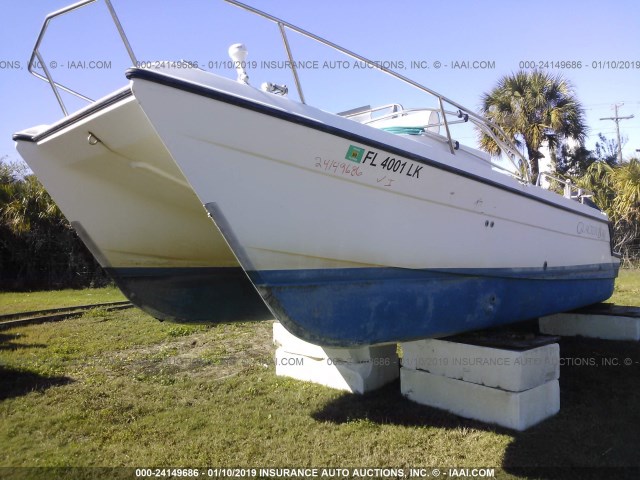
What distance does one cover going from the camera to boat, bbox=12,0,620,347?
3055mm

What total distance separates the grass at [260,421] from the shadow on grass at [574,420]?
13 millimetres

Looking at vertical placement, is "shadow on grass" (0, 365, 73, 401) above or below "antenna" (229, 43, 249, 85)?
below

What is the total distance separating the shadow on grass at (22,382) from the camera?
506cm

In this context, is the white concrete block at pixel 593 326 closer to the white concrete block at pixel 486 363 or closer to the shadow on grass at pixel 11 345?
the white concrete block at pixel 486 363

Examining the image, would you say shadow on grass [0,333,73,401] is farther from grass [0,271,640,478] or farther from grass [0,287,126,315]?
grass [0,287,126,315]

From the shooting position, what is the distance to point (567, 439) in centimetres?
381

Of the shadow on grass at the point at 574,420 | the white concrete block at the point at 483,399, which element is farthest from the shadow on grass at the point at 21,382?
the white concrete block at the point at 483,399

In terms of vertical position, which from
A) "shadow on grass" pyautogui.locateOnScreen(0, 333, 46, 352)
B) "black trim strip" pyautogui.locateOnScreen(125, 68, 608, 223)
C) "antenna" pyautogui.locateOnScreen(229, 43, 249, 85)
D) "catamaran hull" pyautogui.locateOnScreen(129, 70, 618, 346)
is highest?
"antenna" pyautogui.locateOnScreen(229, 43, 249, 85)

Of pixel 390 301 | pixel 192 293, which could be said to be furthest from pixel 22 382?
pixel 390 301

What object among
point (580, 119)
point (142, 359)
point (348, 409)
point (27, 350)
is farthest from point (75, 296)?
point (580, 119)

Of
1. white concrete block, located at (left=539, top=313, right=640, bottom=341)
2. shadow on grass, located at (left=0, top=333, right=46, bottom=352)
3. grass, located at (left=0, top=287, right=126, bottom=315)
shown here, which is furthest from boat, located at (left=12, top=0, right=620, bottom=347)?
grass, located at (left=0, top=287, right=126, bottom=315)

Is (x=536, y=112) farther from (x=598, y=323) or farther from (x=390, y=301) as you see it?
(x=390, y=301)

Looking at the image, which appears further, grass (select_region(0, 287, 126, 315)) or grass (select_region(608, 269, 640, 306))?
grass (select_region(0, 287, 126, 315))

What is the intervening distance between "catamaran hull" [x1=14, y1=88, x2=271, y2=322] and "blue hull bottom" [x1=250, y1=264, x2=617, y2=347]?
128 cm
